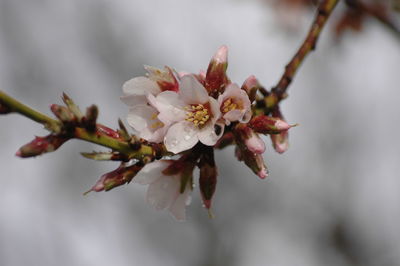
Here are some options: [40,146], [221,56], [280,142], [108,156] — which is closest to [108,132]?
[108,156]

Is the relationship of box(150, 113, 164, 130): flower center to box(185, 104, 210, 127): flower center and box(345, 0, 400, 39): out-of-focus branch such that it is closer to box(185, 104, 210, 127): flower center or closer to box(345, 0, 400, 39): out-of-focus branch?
box(185, 104, 210, 127): flower center

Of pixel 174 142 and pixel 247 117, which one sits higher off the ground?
pixel 247 117

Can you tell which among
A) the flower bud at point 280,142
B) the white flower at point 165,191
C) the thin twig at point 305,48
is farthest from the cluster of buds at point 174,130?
the thin twig at point 305,48

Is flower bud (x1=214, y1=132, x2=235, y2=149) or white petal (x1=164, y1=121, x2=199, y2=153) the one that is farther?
flower bud (x1=214, y1=132, x2=235, y2=149)

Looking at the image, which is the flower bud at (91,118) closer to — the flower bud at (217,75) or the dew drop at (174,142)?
the dew drop at (174,142)

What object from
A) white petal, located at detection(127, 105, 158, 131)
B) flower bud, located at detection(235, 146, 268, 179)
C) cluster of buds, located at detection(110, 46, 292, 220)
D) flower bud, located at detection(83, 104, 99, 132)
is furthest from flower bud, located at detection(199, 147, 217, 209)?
flower bud, located at detection(83, 104, 99, 132)

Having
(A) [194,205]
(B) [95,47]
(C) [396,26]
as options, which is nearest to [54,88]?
(B) [95,47]

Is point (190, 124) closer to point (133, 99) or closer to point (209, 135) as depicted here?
point (209, 135)
